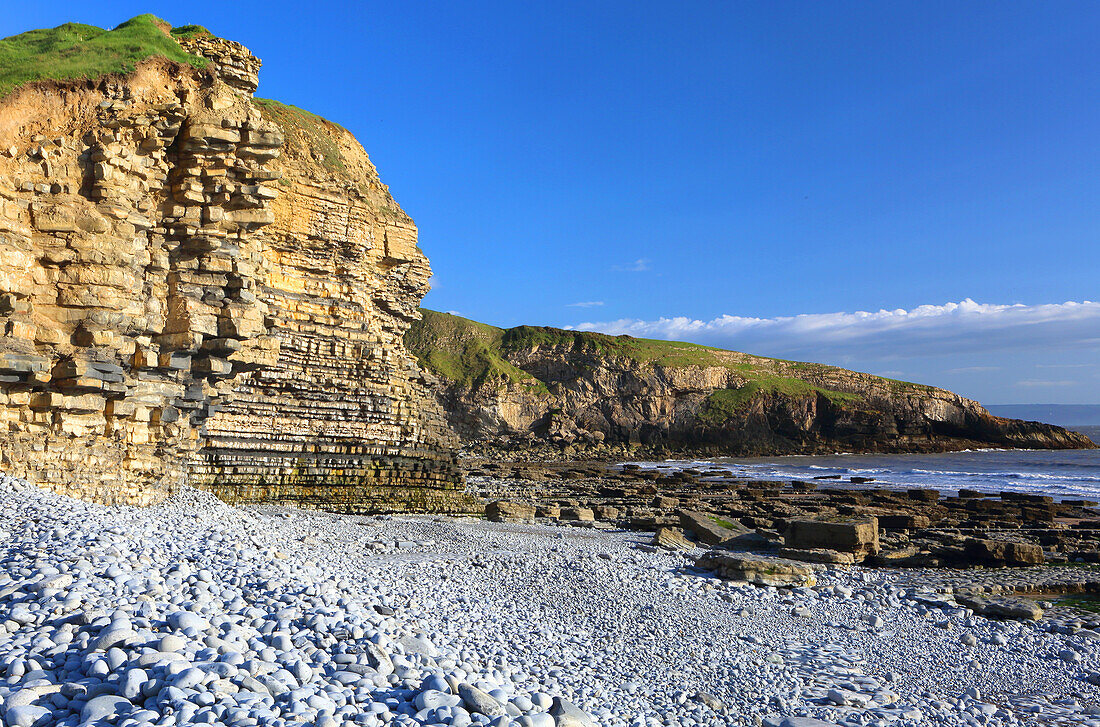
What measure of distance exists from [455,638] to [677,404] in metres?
75.6

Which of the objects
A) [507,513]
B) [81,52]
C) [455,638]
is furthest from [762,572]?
[81,52]

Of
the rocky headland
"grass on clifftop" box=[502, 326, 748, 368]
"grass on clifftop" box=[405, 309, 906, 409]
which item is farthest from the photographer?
"grass on clifftop" box=[502, 326, 748, 368]

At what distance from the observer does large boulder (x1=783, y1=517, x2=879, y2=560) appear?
1425 centimetres

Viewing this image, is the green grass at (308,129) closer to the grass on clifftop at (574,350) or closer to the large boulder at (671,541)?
the large boulder at (671,541)

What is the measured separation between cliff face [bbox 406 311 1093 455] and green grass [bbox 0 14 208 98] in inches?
2383

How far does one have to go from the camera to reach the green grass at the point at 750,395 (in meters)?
79.1

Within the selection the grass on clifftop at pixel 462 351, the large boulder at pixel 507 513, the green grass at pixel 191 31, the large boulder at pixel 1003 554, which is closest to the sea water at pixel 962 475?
the large boulder at pixel 1003 554

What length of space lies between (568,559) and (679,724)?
20.4 feet

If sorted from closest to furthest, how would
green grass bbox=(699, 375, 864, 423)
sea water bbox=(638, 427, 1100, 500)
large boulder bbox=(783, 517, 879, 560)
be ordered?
large boulder bbox=(783, 517, 879, 560)
sea water bbox=(638, 427, 1100, 500)
green grass bbox=(699, 375, 864, 423)

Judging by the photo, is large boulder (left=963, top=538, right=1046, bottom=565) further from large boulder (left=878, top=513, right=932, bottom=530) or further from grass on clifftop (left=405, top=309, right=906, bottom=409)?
grass on clifftop (left=405, top=309, right=906, bottom=409)

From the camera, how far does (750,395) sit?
263 feet

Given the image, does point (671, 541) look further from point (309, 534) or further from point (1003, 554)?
point (309, 534)

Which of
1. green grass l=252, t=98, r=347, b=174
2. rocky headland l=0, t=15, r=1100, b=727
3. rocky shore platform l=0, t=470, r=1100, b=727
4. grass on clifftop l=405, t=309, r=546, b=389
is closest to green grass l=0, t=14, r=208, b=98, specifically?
rocky headland l=0, t=15, r=1100, b=727

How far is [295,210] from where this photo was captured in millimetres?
18344
